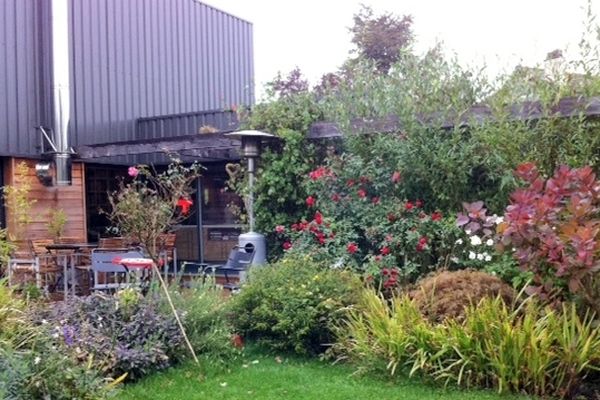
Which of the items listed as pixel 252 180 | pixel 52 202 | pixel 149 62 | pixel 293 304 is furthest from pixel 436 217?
pixel 149 62

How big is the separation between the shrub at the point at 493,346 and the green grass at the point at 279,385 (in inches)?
5.9

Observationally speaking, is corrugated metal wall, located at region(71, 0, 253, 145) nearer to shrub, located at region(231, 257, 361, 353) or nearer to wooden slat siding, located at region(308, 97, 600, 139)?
wooden slat siding, located at region(308, 97, 600, 139)

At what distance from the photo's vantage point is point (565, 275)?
14.7ft

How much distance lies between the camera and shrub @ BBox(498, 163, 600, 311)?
4.34m

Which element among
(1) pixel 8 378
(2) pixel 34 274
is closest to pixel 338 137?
(2) pixel 34 274

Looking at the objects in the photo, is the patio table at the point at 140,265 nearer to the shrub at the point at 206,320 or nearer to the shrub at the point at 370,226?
the shrub at the point at 206,320

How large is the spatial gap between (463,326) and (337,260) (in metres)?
2.21

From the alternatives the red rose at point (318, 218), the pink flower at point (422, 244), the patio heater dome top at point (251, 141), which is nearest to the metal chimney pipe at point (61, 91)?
the patio heater dome top at point (251, 141)

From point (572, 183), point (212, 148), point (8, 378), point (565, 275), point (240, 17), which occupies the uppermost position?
point (240, 17)

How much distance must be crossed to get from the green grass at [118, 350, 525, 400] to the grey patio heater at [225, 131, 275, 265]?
2487 millimetres

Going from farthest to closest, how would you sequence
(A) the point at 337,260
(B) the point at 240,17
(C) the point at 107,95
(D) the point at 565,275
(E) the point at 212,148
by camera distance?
(B) the point at 240,17
(C) the point at 107,95
(E) the point at 212,148
(A) the point at 337,260
(D) the point at 565,275

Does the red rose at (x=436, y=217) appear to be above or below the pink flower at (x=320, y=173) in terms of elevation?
below

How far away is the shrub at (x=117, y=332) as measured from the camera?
4730 millimetres

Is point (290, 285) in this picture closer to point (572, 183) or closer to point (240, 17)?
point (572, 183)
